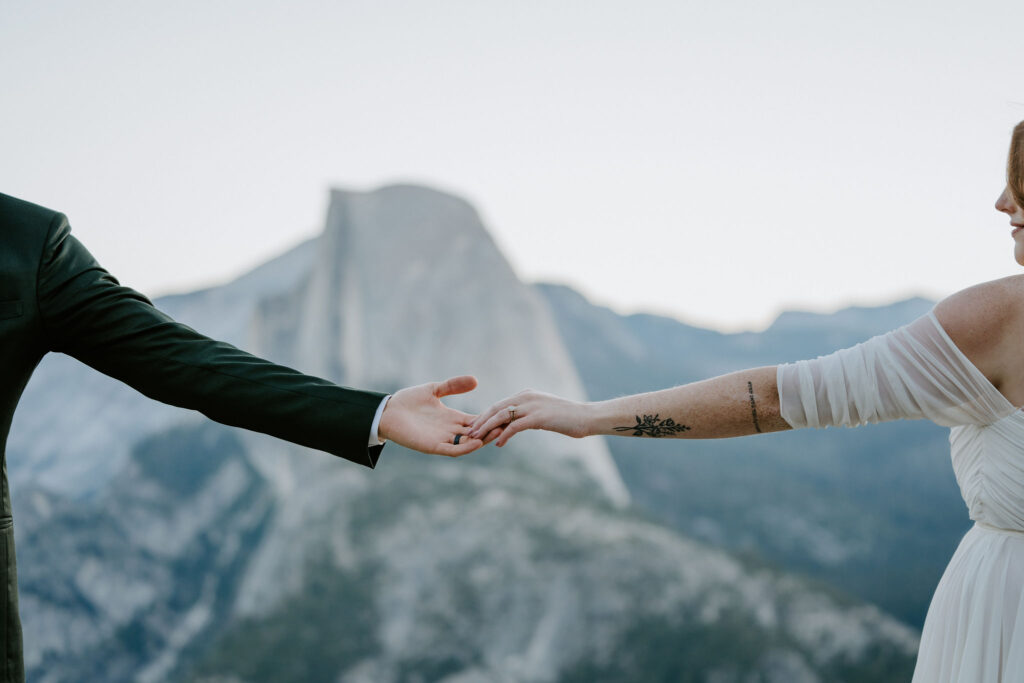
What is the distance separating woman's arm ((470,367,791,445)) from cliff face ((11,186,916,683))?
73.8 feet

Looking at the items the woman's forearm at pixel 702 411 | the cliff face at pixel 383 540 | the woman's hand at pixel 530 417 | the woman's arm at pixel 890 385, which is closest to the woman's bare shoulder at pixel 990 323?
the woman's arm at pixel 890 385

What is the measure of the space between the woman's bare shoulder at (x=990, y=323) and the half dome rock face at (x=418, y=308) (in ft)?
109

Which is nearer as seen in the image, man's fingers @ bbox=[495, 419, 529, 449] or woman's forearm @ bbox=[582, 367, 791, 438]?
woman's forearm @ bbox=[582, 367, 791, 438]

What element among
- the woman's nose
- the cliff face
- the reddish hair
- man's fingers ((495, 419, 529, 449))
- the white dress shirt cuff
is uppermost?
the reddish hair

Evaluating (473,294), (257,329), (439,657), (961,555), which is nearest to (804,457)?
(473,294)

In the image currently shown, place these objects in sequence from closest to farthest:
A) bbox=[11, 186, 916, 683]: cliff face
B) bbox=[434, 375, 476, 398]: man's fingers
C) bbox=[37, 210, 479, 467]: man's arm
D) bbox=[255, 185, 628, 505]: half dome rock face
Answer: bbox=[37, 210, 479, 467]: man's arm → bbox=[434, 375, 476, 398]: man's fingers → bbox=[11, 186, 916, 683]: cliff face → bbox=[255, 185, 628, 505]: half dome rock face

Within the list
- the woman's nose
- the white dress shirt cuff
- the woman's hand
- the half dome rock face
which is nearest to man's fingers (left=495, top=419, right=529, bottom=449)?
the woman's hand

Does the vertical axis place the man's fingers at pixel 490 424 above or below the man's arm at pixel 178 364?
below

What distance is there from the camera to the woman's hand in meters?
2.90

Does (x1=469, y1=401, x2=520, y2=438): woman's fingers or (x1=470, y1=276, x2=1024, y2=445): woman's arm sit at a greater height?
(x1=470, y1=276, x2=1024, y2=445): woman's arm

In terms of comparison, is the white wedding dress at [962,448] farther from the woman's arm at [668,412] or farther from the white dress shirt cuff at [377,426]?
the white dress shirt cuff at [377,426]

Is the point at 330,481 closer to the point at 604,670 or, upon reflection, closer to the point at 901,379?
the point at 604,670

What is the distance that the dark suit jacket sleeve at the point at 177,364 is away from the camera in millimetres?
2158

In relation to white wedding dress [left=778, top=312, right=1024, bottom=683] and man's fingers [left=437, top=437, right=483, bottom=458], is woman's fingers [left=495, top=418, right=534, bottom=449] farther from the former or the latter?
white wedding dress [left=778, top=312, right=1024, bottom=683]
